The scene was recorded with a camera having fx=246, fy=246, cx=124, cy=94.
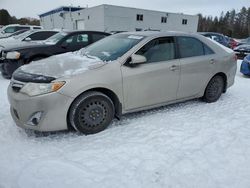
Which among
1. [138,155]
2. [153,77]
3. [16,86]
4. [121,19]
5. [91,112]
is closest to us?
[138,155]

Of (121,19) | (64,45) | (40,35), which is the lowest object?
(64,45)

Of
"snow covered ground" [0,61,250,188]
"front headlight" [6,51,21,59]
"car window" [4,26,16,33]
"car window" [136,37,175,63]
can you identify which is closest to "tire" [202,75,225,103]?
"snow covered ground" [0,61,250,188]

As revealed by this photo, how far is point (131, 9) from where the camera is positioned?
37.8 metres

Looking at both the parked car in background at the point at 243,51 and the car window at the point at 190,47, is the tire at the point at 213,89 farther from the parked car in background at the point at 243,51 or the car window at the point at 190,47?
the parked car in background at the point at 243,51

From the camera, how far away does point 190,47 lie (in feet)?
15.3

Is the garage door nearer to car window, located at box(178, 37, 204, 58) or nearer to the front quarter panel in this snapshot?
car window, located at box(178, 37, 204, 58)

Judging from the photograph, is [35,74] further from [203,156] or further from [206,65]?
[206,65]

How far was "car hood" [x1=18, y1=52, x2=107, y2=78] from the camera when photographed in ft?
11.1

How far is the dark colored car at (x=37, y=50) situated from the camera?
684cm

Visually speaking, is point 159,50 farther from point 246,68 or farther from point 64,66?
point 246,68

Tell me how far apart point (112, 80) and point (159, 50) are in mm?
1116

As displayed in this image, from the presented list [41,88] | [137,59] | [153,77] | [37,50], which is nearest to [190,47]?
[153,77]

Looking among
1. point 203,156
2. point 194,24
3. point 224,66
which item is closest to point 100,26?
point 194,24

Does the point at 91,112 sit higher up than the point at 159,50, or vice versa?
the point at 159,50
